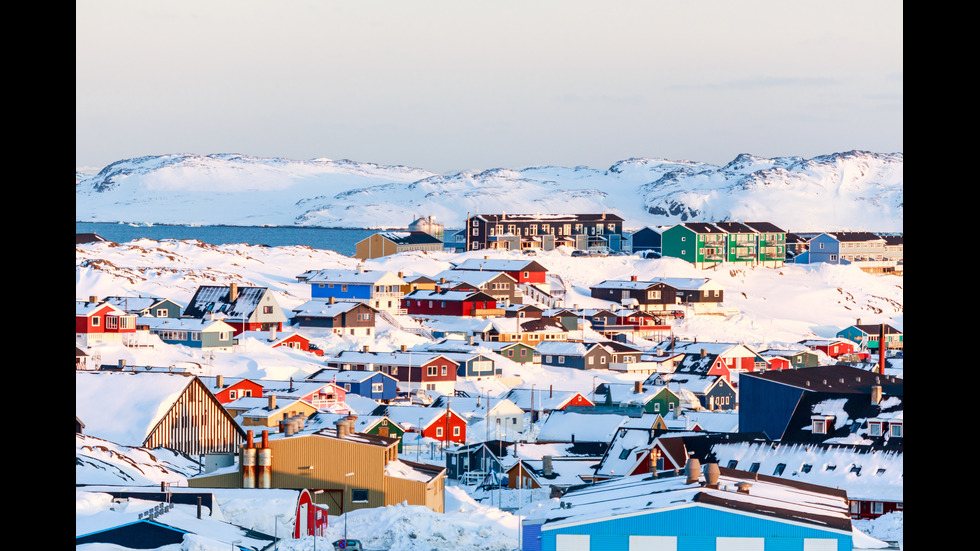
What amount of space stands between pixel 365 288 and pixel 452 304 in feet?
11.9

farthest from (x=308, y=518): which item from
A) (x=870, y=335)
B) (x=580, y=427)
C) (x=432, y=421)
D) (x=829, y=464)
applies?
(x=870, y=335)

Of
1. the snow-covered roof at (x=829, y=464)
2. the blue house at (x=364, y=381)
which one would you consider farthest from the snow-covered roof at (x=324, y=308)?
the snow-covered roof at (x=829, y=464)

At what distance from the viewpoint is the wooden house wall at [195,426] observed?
17.2 meters

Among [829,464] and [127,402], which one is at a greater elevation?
[127,402]

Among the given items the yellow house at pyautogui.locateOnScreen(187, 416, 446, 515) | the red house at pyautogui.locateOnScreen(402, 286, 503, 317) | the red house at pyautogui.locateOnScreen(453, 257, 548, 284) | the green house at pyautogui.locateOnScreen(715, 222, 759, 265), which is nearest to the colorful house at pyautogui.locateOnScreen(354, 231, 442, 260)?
the green house at pyautogui.locateOnScreen(715, 222, 759, 265)

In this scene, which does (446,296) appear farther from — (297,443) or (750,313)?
(297,443)

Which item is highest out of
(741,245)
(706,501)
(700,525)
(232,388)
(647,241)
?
(647,241)

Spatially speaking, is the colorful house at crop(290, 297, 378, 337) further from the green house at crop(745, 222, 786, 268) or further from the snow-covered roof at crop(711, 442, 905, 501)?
the green house at crop(745, 222, 786, 268)

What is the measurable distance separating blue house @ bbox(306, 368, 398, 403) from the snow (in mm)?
1245

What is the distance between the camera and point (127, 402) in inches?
689

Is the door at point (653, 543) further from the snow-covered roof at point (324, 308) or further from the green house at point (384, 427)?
the snow-covered roof at point (324, 308)

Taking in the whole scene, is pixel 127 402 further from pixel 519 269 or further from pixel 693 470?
pixel 519 269

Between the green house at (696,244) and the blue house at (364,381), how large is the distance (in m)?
37.6
